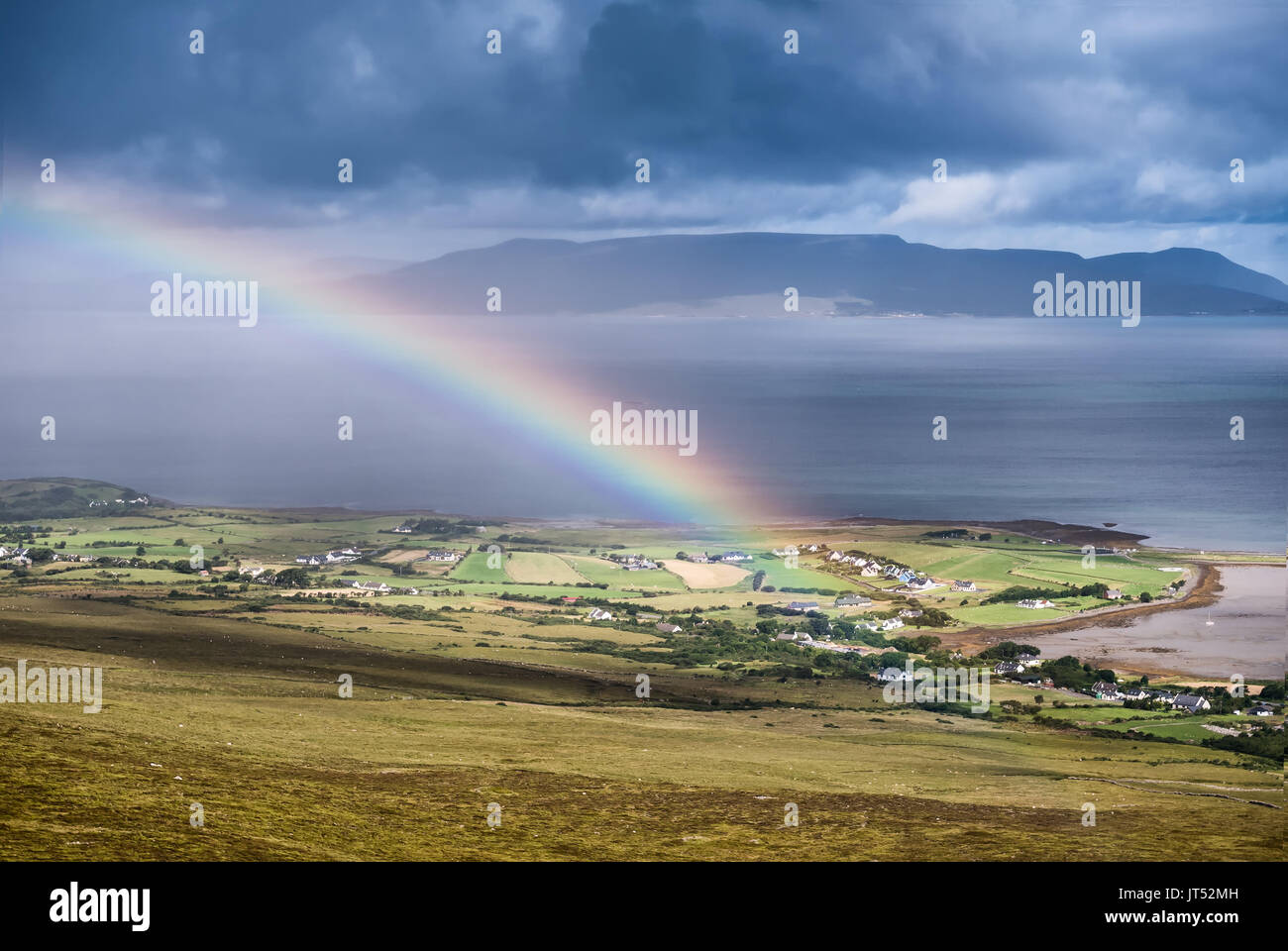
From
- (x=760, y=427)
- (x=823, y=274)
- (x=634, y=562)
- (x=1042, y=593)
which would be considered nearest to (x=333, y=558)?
(x=634, y=562)

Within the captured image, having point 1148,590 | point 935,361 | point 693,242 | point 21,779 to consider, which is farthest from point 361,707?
point 693,242

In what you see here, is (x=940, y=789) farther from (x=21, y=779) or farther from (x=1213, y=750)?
(x=21, y=779)

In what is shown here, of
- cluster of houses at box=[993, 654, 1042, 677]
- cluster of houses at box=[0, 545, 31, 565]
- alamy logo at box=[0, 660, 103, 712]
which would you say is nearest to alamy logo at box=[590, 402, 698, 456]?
cluster of houses at box=[0, 545, 31, 565]

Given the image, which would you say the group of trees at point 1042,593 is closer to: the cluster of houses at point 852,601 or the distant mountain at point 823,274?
the cluster of houses at point 852,601

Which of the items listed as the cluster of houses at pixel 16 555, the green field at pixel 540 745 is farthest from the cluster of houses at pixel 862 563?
the cluster of houses at pixel 16 555
